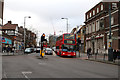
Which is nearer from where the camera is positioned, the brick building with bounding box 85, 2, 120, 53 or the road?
the road

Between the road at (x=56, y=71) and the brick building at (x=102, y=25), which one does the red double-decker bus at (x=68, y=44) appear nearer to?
the brick building at (x=102, y=25)

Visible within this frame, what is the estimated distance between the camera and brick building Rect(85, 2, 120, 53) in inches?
1507

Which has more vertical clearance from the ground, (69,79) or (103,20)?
(103,20)

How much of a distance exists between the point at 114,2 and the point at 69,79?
39338 mm

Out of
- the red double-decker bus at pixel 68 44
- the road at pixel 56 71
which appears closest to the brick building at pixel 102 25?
the red double-decker bus at pixel 68 44

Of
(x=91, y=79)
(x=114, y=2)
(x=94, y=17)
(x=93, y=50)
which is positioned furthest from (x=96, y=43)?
(x=91, y=79)

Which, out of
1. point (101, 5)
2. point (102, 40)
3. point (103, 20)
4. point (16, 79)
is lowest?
point (16, 79)

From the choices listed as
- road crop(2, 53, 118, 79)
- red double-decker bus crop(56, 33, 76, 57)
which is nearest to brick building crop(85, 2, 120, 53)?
red double-decker bus crop(56, 33, 76, 57)

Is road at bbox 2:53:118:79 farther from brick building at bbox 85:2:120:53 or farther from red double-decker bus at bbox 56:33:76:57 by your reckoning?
brick building at bbox 85:2:120:53

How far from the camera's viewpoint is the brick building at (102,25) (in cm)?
3828

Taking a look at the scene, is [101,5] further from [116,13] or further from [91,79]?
[91,79]

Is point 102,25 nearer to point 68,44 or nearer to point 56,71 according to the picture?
point 68,44

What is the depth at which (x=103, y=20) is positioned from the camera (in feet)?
146

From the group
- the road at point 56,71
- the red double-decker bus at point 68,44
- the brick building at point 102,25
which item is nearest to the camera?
the road at point 56,71
